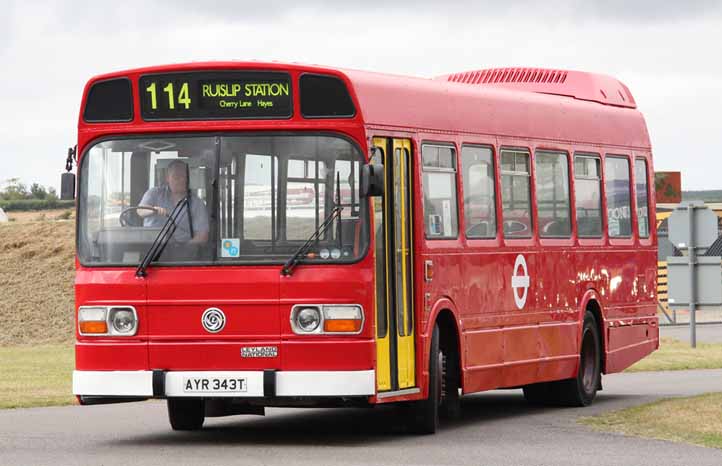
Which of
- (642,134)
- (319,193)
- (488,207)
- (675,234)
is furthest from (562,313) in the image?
(675,234)

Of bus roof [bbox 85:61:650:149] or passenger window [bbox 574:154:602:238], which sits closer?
bus roof [bbox 85:61:650:149]

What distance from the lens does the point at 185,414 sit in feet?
56.7

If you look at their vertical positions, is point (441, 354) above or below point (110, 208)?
below

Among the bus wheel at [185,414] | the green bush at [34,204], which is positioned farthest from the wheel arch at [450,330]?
the green bush at [34,204]

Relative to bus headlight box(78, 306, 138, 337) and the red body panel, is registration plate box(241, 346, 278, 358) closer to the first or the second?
the red body panel

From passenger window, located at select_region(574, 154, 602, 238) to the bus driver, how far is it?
6.03 metres

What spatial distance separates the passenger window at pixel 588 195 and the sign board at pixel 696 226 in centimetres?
1081

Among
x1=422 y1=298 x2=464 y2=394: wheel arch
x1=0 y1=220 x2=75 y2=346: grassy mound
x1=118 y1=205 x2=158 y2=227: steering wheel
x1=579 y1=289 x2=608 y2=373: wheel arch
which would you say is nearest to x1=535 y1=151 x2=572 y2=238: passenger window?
x1=579 y1=289 x2=608 y2=373: wheel arch

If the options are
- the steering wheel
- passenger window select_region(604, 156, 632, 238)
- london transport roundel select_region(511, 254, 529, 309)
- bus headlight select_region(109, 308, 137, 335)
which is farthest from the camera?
passenger window select_region(604, 156, 632, 238)

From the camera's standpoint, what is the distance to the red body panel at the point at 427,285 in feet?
50.4

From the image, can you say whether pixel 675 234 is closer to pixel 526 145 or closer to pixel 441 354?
pixel 526 145

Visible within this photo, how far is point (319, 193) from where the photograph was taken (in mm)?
15492

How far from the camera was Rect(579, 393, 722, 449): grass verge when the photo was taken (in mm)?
16453

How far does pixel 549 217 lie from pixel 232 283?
211 inches
